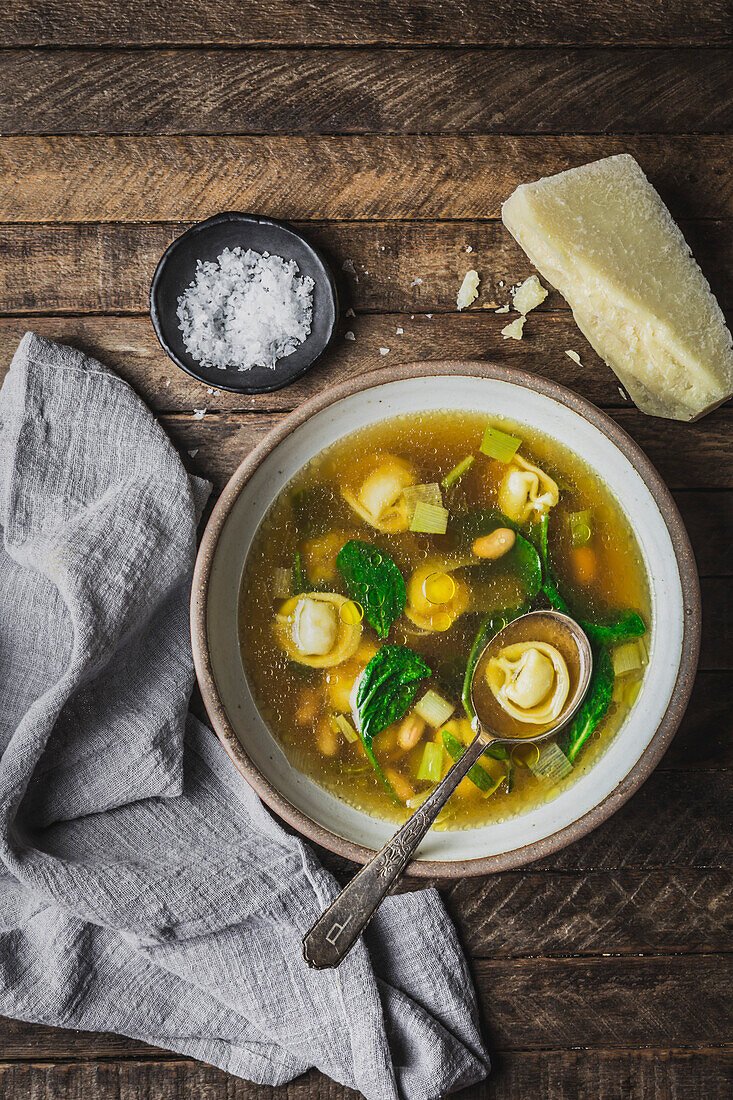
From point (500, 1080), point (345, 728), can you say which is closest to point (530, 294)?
point (345, 728)

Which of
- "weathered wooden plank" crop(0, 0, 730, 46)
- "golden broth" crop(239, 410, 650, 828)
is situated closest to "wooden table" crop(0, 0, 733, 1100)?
Result: "weathered wooden plank" crop(0, 0, 730, 46)

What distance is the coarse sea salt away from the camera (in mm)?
1465

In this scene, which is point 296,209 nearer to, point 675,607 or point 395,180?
point 395,180

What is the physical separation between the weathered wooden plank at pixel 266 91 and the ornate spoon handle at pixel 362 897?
1286mm

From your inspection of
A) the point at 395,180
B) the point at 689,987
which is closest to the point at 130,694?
the point at 395,180

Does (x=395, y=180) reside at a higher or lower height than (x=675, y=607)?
higher

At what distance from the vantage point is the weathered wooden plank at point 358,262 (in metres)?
1.53

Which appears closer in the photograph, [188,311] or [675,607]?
[675,607]

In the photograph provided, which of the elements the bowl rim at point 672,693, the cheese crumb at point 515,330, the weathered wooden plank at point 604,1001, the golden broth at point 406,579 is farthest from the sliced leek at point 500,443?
the weathered wooden plank at point 604,1001

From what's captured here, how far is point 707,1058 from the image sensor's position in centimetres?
154

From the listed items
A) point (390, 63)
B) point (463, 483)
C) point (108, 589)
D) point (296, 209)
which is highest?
point (390, 63)

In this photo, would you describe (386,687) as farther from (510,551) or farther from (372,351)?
(372,351)

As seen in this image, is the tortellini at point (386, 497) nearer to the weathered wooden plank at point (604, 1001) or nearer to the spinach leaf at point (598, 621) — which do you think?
the spinach leaf at point (598, 621)

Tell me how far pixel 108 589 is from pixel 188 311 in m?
0.55
